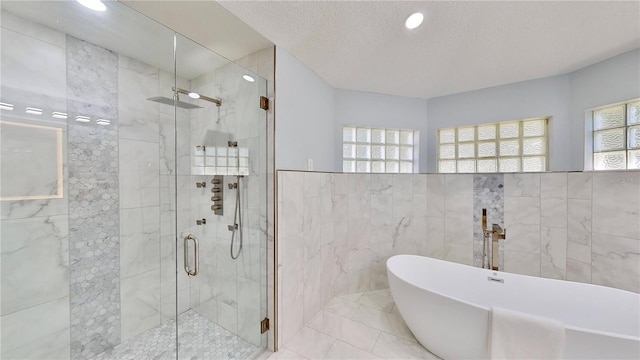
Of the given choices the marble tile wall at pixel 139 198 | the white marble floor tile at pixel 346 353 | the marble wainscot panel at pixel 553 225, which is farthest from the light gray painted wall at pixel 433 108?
the white marble floor tile at pixel 346 353

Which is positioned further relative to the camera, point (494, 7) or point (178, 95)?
point (178, 95)

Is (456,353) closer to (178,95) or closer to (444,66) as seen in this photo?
(444,66)

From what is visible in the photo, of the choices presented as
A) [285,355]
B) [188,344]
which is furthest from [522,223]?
[188,344]

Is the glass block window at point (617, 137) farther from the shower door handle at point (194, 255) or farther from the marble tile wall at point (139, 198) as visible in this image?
the marble tile wall at point (139, 198)

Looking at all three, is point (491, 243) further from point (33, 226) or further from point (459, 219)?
point (33, 226)

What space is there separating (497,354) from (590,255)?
146 centimetres

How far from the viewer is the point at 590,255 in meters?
1.94

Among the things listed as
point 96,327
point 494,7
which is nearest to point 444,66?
point 494,7

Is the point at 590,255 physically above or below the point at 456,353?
above

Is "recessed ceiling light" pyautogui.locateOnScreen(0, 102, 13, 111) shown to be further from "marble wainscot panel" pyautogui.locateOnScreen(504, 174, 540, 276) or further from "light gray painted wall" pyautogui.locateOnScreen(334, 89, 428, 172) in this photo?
"marble wainscot panel" pyautogui.locateOnScreen(504, 174, 540, 276)

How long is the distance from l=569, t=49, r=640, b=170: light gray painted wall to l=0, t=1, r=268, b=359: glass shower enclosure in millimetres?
2891

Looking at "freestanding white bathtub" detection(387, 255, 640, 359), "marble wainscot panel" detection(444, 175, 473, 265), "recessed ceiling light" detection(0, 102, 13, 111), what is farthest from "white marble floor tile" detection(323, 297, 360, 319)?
"recessed ceiling light" detection(0, 102, 13, 111)

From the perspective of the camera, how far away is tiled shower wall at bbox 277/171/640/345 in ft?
5.92

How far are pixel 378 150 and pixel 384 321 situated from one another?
188 centimetres
